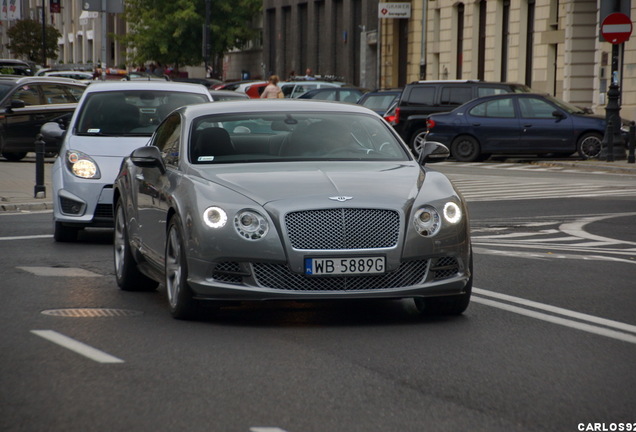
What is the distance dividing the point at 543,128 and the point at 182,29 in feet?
151

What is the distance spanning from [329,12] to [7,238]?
2148 inches

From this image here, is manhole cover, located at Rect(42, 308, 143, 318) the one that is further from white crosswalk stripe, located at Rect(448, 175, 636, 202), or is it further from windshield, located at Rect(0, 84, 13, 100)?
windshield, located at Rect(0, 84, 13, 100)

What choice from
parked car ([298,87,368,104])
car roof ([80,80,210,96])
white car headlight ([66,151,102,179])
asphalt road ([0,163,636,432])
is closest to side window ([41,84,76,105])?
parked car ([298,87,368,104])

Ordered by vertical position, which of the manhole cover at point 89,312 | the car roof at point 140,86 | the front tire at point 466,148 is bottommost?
the front tire at point 466,148

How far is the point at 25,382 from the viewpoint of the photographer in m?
6.55

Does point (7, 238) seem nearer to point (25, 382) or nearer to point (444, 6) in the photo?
point (25, 382)

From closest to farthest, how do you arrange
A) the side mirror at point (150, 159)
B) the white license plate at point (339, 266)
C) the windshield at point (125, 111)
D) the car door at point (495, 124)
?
the white license plate at point (339, 266)
the side mirror at point (150, 159)
the windshield at point (125, 111)
the car door at point (495, 124)

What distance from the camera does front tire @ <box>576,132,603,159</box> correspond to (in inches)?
1142

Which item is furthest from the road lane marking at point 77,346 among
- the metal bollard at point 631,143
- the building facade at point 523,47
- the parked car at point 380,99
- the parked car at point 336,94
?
the parked car at point 336,94

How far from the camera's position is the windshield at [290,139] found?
30.6ft

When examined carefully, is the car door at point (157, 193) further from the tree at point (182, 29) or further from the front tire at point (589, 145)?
the tree at point (182, 29)

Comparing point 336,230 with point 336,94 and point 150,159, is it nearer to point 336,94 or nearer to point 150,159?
point 150,159

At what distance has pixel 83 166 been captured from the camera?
13688mm

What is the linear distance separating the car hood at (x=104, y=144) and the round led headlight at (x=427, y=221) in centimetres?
602
